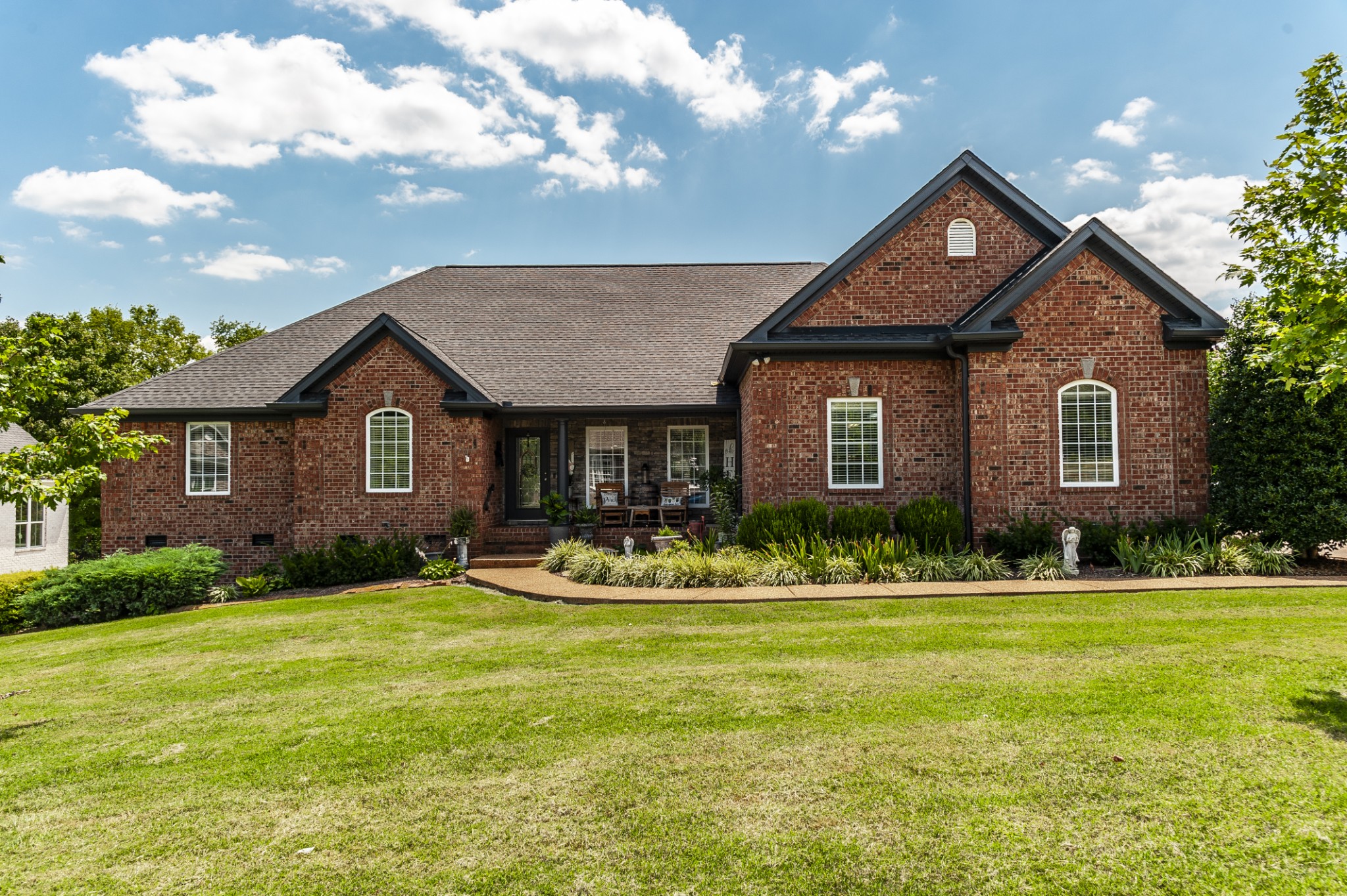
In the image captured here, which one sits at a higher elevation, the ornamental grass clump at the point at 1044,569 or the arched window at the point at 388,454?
the arched window at the point at 388,454

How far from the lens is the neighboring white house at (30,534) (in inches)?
738

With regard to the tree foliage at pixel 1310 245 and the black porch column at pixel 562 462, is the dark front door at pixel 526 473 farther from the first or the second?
the tree foliage at pixel 1310 245

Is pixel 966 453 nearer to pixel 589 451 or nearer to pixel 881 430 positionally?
pixel 881 430

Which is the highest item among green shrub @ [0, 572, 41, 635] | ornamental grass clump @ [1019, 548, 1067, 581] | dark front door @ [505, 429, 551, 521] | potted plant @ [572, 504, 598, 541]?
dark front door @ [505, 429, 551, 521]

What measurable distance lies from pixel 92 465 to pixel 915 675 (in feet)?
23.5

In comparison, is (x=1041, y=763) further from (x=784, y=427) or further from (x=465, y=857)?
(x=784, y=427)

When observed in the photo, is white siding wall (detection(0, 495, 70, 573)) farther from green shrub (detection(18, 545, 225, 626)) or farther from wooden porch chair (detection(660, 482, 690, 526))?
wooden porch chair (detection(660, 482, 690, 526))

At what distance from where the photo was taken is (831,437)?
13391mm

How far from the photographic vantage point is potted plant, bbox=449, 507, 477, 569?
46.2 ft

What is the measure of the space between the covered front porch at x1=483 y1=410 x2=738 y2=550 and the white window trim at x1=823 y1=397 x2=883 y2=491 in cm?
362

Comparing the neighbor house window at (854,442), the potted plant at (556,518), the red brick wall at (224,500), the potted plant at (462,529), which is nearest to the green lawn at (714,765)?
the neighbor house window at (854,442)

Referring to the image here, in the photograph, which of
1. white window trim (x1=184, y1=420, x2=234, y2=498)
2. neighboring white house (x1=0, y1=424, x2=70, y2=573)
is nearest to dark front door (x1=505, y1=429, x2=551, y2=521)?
white window trim (x1=184, y1=420, x2=234, y2=498)

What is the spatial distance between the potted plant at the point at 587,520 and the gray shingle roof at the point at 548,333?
230cm

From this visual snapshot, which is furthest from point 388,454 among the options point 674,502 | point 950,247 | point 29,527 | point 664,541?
point 29,527
